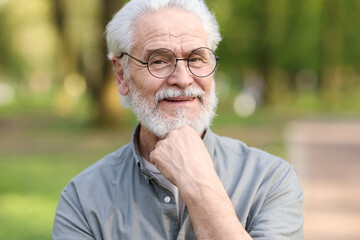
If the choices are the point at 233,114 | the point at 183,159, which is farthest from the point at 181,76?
the point at 233,114

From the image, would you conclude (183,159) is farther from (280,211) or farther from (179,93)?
(280,211)

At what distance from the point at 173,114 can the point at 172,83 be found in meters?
0.14

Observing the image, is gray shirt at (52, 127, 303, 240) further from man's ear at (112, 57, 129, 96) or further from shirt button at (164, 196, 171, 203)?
man's ear at (112, 57, 129, 96)

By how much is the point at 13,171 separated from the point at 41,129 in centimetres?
914

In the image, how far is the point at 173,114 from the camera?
251cm

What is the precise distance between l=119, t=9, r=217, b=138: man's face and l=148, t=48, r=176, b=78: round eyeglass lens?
0.02 metres

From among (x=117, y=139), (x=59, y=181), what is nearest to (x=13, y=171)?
(x=59, y=181)

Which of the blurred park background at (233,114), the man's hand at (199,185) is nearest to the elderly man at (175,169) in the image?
the man's hand at (199,185)

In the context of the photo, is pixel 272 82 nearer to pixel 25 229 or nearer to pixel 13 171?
pixel 13 171

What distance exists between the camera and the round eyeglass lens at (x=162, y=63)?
98.4 inches

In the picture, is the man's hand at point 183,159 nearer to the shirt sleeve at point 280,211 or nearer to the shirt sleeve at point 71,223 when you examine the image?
the shirt sleeve at point 280,211

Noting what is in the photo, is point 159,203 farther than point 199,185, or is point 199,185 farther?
point 159,203

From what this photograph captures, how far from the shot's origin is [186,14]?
8.50ft

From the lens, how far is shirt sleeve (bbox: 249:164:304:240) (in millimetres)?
2299
